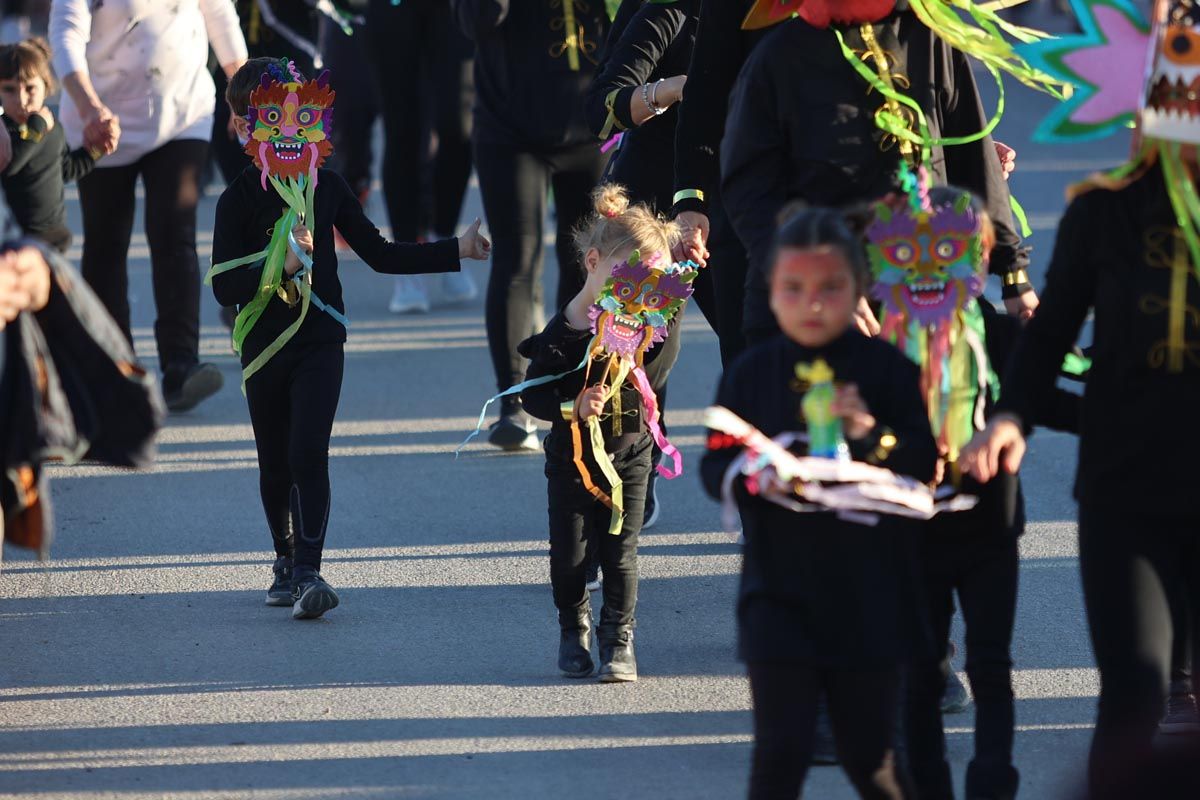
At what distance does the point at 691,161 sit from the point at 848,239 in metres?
1.61

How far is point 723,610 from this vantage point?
605cm

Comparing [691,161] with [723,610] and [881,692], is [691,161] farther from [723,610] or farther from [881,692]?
[881,692]

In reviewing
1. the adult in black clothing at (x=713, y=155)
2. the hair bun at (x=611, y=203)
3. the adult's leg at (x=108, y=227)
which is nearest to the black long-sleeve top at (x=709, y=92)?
the adult in black clothing at (x=713, y=155)

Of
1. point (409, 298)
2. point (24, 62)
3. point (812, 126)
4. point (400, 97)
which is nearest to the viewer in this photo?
point (812, 126)

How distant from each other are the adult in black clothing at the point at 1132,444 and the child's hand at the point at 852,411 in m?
0.27

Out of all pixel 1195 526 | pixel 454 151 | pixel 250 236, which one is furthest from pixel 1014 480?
pixel 454 151

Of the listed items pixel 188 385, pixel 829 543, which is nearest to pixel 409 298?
pixel 188 385

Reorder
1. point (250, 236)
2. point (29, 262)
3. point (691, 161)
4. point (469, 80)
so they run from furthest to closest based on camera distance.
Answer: point (469, 80) → point (250, 236) → point (691, 161) → point (29, 262)

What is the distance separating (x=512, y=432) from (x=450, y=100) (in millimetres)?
2662

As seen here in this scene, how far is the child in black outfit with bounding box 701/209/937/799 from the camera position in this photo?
3.75 meters

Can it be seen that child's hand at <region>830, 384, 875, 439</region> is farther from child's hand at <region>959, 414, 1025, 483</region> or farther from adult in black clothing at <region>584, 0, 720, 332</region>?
adult in black clothing at <region>584, 0, 720, 332</region>

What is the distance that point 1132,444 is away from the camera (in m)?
3.80

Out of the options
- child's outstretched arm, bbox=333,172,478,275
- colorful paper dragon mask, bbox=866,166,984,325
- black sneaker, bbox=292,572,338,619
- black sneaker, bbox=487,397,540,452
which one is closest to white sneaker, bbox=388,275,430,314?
black sneaker, bbox=487,397,540,452

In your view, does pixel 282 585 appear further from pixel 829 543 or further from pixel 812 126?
pixel 829 543
